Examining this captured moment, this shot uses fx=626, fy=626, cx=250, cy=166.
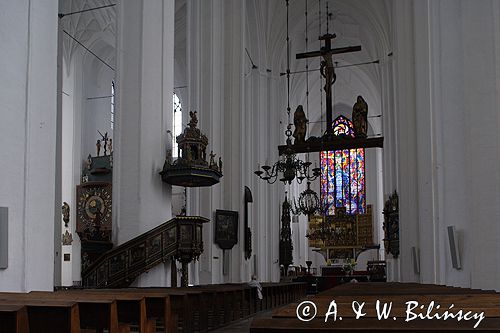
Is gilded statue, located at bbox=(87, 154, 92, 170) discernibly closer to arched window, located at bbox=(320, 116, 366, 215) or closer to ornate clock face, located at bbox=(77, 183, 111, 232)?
ornate clock face, located at bbox=(77, 183, 111, 232)

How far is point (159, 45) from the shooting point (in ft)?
44.2

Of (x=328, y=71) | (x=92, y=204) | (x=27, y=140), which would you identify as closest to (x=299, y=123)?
(x=328, y=71)

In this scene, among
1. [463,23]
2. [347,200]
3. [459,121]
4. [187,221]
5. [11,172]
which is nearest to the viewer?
[11,172]

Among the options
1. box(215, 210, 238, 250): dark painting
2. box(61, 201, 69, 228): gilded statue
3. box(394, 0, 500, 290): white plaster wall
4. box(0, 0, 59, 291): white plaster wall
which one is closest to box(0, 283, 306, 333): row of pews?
box(0, 0, 59, 291): white plaster wall

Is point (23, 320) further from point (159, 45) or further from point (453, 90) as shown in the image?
point (159, 45)

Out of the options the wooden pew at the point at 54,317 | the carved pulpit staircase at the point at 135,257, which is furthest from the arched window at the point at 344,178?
the wooden pew at the point at 54,317

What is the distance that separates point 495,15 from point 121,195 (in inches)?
303

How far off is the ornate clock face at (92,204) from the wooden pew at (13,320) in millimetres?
20266

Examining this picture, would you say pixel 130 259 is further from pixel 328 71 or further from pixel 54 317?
pixel 328 71

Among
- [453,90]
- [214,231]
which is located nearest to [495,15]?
[453,90]

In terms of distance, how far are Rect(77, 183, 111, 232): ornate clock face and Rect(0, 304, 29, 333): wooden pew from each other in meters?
20.3

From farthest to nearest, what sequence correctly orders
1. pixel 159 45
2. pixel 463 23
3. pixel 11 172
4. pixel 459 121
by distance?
pixel 159 45, pixel 459 121, pixel 463 23, pixel 11 172

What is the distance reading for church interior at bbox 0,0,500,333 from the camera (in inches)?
326

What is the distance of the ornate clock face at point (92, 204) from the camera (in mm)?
23797
